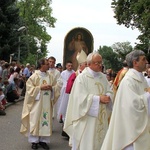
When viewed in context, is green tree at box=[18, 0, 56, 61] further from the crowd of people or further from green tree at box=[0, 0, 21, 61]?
the crowd of people

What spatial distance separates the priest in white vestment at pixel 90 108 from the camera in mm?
6523

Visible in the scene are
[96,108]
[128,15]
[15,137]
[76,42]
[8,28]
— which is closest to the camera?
[96,108]

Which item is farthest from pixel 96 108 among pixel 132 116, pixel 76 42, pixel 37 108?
pixel 76 42

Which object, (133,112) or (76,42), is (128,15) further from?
(133,112)

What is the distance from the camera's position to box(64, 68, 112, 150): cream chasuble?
6.52 m

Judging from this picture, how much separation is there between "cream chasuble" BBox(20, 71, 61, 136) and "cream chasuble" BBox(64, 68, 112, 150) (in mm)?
2248

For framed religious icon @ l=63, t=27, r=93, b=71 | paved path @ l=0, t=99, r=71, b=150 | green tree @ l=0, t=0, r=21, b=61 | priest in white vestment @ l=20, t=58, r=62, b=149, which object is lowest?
paved path @ l=0, t=99, r=71, b=150

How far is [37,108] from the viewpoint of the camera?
900cm

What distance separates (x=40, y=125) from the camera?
8.98m

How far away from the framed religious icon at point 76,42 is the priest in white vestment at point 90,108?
34.5 ft

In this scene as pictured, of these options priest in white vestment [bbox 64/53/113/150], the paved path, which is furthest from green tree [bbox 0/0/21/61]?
priest in white vestment [bbox 64/53/113/150]

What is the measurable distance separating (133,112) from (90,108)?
143cm

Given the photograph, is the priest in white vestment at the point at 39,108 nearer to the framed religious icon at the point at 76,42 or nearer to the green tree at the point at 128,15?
the framed religious icon at the point at 76,42

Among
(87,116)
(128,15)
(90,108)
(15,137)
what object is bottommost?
(15,137)
